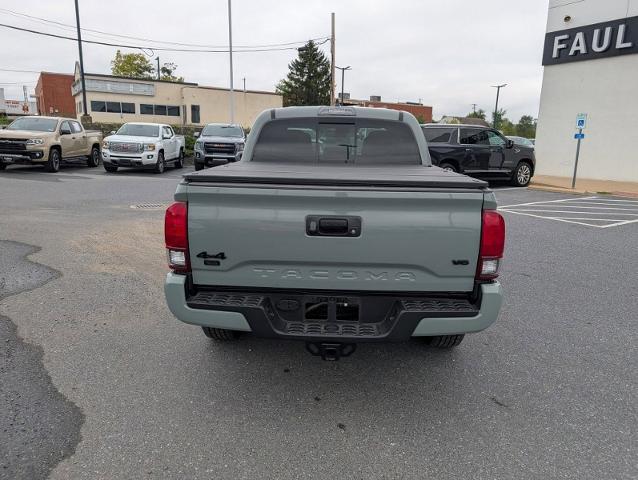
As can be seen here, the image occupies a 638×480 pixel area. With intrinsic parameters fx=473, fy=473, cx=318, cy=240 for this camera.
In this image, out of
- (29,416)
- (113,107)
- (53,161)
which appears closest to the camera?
(29,416)

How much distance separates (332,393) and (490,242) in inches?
57.5

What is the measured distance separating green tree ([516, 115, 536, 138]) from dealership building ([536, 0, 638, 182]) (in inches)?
2794

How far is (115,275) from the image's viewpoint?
18.4 ft

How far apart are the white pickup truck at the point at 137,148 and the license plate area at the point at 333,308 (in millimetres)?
15710

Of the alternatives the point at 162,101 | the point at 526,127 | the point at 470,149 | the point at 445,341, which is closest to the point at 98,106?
the point at 162,101

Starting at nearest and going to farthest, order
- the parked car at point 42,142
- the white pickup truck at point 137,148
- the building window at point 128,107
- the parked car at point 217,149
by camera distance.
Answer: the parked car at point 42,142, the white pickup truck at point 137,148, the parked car at point 217,149, the building window at point 128,107

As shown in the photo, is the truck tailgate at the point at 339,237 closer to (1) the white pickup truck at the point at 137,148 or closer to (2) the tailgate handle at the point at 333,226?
(2) the tailgate handle at the point at 333,226

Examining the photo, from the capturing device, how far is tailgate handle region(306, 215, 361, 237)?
2736mm

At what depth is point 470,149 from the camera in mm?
15000

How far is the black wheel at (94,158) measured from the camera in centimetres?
1953

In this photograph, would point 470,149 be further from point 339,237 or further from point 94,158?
point 94,158

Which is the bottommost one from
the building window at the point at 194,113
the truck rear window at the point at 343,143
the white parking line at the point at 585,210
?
the white parking line at the point at 585,210

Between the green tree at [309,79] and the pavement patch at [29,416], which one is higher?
the green tree at [309,79]

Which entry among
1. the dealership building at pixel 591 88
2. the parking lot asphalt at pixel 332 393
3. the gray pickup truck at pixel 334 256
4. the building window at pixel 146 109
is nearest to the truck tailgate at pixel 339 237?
the gray pickup truck at pixel 334 256
